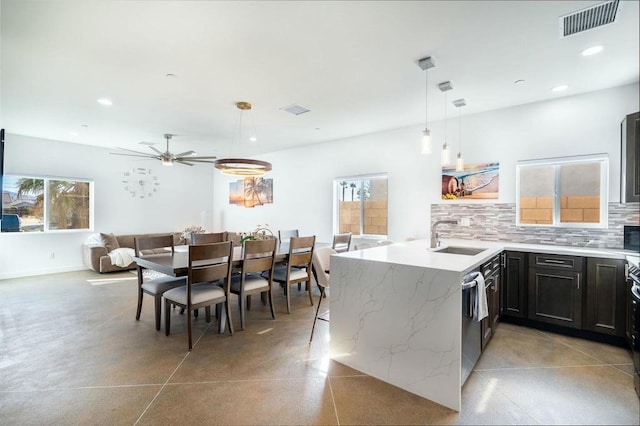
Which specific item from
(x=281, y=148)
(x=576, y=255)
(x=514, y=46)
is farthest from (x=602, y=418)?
(x=281, y=148)

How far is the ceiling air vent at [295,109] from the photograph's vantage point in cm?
398

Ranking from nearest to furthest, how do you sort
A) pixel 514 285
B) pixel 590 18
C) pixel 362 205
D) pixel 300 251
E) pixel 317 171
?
pixel 590 18
pixel 514 285
pixel 300 251
pixel 362 205
pixel 317 171

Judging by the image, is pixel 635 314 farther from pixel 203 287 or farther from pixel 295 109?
pixel 295 109

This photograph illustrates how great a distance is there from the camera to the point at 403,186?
496 centimetres

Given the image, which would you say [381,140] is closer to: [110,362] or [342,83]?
[342,83]

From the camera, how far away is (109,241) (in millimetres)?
6332

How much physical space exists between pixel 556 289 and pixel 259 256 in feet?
10.9

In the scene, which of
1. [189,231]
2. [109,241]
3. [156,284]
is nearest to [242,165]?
[156,284]

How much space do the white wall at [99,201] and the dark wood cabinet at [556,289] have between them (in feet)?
26.1

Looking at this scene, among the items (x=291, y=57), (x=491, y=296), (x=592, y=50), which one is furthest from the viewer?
(x=491, y=296)

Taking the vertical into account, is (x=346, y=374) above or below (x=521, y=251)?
below

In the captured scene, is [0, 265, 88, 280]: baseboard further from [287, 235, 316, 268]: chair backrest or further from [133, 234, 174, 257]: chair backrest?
[287, 235, 316, 268]: chair backrest

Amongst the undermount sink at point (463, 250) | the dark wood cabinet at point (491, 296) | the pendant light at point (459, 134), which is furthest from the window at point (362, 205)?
the dark wood cabinet at point (491, 296)

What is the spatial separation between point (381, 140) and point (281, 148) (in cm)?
257
